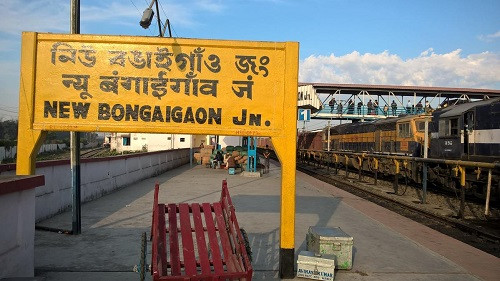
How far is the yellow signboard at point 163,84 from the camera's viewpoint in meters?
5.41

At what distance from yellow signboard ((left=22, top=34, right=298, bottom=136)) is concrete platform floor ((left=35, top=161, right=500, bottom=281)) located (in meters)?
2.07

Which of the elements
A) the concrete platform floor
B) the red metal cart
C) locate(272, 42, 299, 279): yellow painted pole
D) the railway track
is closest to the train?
the railway track

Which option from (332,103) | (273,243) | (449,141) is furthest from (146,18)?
Result: (332,103)

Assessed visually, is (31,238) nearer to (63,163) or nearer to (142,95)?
(142,95)

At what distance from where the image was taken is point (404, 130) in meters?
19.3

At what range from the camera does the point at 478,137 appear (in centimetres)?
1376

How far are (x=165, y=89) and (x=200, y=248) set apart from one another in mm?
2290

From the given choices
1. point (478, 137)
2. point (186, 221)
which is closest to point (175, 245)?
point (186, 221)

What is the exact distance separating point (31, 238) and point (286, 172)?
3464 mm

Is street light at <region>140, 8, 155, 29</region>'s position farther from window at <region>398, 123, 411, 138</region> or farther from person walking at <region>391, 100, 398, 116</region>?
person walking at <region>391, 100, 398, 116</region>

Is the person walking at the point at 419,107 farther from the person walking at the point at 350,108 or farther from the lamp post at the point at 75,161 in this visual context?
the lamp post at the point at 75,161

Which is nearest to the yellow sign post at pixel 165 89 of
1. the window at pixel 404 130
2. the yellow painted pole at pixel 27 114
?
the yellow painted pole at pixel 27 114

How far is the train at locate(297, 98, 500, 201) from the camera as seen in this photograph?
506 inches

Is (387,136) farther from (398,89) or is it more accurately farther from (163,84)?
(398,89)
